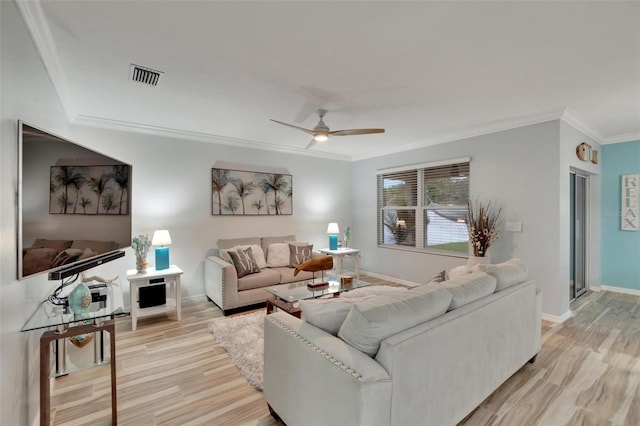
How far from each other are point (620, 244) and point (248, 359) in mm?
5788

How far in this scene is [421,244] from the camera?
5.10 meters

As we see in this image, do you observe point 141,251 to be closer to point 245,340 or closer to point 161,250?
point 161,250

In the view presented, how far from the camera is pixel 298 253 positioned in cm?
477

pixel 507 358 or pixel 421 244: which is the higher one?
pixel 421 244

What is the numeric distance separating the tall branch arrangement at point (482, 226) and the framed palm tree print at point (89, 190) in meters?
4.05

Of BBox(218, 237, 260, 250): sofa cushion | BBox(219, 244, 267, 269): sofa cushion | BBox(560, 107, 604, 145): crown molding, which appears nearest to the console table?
BBox(219, 244, 267, 269): sofa cushion

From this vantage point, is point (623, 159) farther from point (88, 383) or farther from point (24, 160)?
point (88, 383)

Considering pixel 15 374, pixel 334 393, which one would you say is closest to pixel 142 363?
pixel 15 374

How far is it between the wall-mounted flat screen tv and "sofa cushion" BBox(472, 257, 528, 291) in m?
2.88

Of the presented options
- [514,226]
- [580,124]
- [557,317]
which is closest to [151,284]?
[514,226]

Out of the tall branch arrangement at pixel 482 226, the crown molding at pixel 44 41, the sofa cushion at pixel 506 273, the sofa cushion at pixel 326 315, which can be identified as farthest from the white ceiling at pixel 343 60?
the sofa cushion at pixel 326 315

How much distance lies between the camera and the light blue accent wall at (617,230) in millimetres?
4539

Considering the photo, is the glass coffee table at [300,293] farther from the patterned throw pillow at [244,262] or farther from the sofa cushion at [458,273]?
the sofa cushion at [458,273]

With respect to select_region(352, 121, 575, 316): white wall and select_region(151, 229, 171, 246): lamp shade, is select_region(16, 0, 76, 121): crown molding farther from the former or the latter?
select_region(352, 121, 575, 316): white wall
